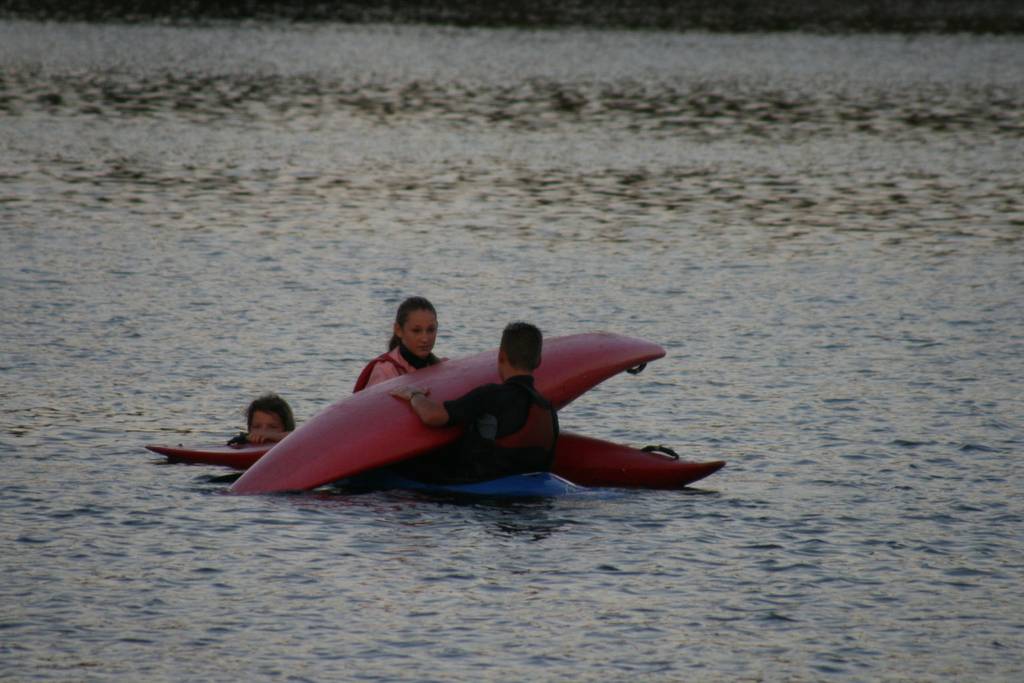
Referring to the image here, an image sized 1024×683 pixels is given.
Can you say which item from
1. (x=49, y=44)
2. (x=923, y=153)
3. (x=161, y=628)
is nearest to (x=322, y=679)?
(x=161, y=628)

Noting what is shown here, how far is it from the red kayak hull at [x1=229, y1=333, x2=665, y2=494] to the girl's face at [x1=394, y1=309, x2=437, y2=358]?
18cm

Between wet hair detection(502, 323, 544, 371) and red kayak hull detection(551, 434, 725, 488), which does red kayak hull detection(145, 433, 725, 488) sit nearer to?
red kayak hull detection(551, 434, 725, 488)

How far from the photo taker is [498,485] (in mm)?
11273

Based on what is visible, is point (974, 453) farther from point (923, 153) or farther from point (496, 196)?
point (923, 153)

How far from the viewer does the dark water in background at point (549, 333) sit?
30.0 feet

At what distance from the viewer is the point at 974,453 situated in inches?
510

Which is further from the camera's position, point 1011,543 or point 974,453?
point 974,453

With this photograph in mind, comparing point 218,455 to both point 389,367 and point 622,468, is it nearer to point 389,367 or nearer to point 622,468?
point 389,367

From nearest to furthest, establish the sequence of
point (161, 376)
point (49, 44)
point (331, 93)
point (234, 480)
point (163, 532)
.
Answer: point (163, 532) → point (234, 480) → point (161, 376) → point (331, 93) → point (49, 44)

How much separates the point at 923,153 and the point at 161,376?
20797 mm

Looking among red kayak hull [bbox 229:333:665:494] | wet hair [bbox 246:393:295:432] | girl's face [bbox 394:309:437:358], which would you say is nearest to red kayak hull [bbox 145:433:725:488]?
red kayak hull [bbox 229:333:665:494]

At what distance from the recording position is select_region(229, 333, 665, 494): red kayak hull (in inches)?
441

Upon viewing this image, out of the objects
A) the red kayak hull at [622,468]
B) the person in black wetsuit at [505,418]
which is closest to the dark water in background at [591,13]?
the red kayak hull at [622,468]

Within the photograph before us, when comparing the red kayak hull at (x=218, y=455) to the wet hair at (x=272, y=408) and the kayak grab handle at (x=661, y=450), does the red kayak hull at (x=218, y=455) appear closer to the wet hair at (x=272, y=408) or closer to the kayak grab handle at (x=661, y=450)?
the wet hair at (x=272, y=408)
